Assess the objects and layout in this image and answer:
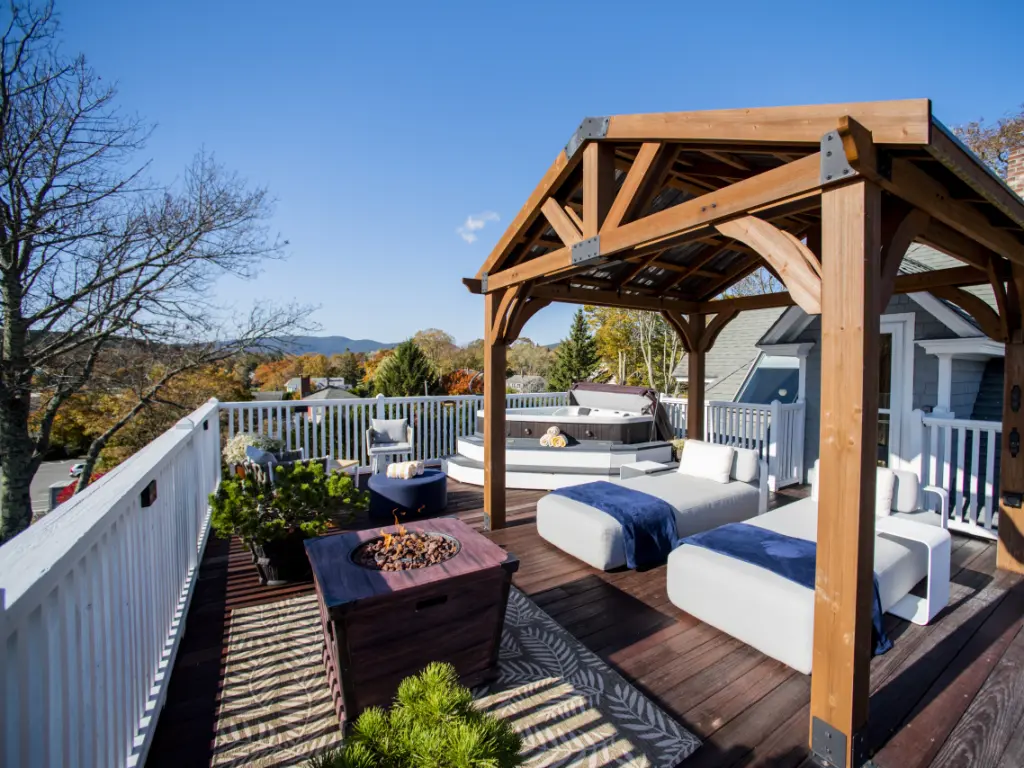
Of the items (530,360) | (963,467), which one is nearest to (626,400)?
(963,467)

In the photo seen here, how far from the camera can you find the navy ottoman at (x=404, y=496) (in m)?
5.05

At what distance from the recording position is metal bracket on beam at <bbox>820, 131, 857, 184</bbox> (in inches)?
74.9

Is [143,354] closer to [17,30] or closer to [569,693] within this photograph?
[17,30]

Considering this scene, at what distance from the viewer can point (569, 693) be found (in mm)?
2410

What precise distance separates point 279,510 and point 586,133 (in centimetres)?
335

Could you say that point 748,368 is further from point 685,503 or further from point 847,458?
point 847,458

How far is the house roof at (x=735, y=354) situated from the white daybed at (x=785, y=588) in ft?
21.9

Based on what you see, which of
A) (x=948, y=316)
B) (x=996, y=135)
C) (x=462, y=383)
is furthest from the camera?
(x=462, y=383)

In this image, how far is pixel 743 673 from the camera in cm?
260

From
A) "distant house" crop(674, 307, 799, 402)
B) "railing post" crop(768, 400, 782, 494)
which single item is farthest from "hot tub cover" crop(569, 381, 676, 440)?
"railing post" crop(768, 400, 782, 494)

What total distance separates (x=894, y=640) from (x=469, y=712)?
3.08 m

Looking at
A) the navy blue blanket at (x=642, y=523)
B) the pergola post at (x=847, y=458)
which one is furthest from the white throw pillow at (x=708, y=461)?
the pergola post at (x=847, y=458)

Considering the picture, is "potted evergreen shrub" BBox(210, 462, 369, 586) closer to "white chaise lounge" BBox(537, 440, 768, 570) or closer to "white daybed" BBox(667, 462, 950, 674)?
"white chaise lounge" BBox(537, 440, 768, 570)

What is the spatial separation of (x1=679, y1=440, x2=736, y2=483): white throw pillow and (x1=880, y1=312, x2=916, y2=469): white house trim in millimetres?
2079
